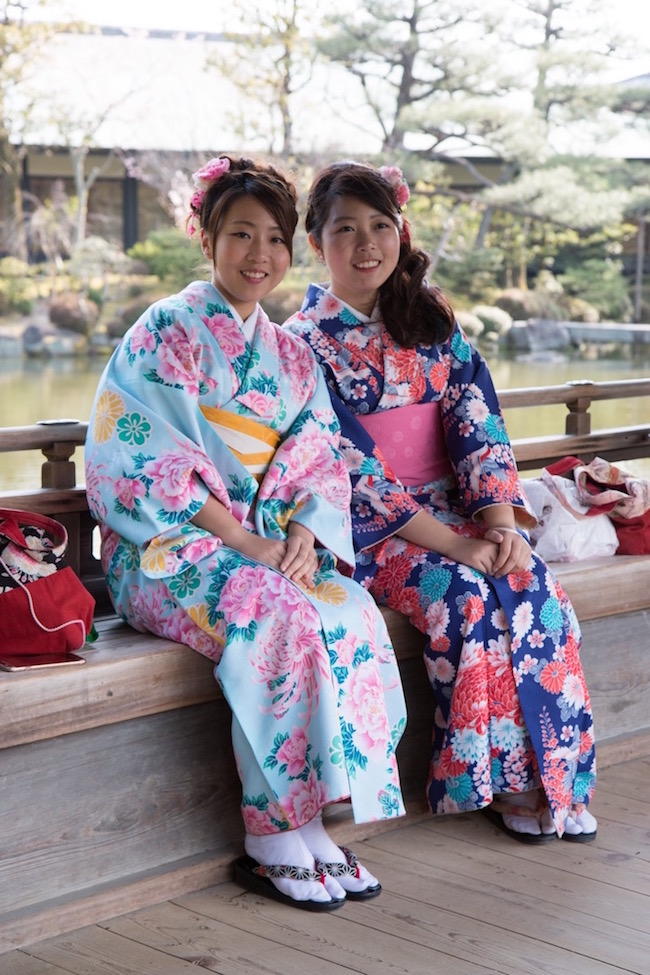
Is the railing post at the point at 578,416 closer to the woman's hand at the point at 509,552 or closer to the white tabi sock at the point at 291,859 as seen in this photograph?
the woman's hand at the point at 509,552

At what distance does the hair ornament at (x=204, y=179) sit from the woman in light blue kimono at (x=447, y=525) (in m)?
0.34

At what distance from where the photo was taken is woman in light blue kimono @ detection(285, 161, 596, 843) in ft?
8.80

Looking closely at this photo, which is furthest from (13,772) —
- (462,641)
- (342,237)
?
(342,237)

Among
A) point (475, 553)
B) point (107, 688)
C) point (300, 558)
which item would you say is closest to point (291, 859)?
point (107, 688)

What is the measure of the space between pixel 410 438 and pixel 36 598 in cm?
111

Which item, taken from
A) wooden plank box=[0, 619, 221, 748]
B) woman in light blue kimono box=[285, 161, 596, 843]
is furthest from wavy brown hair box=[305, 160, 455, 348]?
wooden plank box=[0, 619, 221, 748]

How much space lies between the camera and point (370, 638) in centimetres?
252

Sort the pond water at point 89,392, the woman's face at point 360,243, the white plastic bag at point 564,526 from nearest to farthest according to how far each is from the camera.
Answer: the woman's face at point 360,243, the white plastic bag at point 564,526, the pond water at point 89,392

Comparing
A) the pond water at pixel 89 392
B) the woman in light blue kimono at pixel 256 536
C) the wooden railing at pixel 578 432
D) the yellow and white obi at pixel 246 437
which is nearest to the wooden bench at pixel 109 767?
the woman in light blue kimono at pixel 256 536

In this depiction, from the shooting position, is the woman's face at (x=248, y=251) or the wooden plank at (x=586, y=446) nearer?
the woman's face at (x=248, y=251)

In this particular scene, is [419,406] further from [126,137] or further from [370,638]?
[126,137]

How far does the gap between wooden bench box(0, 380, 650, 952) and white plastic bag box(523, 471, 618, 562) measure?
1.85ft

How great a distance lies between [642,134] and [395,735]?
17.0 metres

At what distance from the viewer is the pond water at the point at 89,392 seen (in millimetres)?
9577
